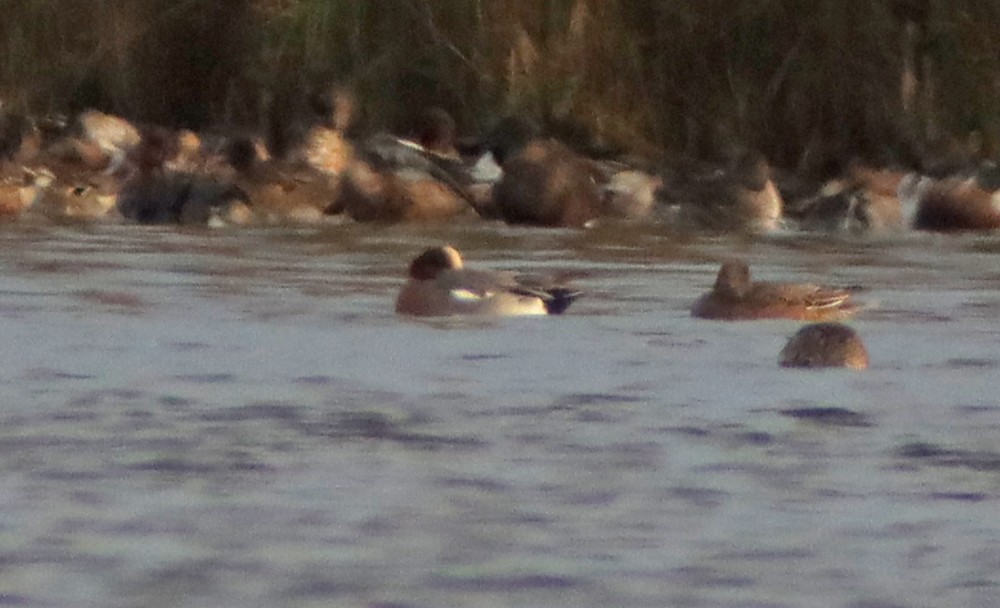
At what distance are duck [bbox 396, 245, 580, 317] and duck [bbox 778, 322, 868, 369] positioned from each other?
1.94 m

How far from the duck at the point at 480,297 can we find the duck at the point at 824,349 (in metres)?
1.94

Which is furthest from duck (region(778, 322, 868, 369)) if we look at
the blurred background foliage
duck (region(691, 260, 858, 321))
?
the blurred background foliage

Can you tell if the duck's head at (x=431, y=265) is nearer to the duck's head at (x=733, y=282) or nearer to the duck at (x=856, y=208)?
the duck's head at (x=733, y=282)

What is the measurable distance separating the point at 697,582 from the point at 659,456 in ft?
5.24

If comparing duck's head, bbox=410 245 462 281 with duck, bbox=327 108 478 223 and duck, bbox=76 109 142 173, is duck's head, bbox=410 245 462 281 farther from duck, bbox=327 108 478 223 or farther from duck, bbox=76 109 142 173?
duck, bbox=76 109 142 173

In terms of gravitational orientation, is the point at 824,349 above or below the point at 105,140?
below

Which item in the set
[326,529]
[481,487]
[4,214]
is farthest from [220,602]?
[4,214]

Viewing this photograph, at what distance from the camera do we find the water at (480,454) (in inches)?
211

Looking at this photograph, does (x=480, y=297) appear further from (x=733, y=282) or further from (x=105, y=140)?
(x=105, y=140)

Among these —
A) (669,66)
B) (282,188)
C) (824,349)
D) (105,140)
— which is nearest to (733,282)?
(824,349)

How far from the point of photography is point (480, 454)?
22.7ft

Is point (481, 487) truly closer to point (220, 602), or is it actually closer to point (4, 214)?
point (220, 602)

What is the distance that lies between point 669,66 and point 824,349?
35.3 ft

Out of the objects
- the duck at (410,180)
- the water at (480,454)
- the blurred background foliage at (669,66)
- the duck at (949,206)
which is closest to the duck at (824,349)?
the water at (480,454)
